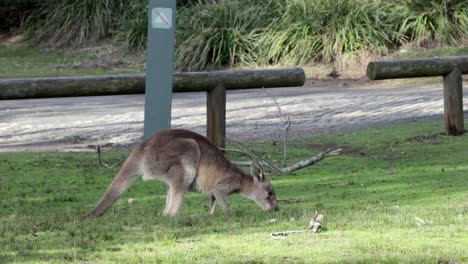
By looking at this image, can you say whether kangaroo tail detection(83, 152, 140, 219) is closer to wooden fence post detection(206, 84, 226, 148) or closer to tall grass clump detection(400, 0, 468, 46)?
wooden fence post detection(206, 84, 226, 148)

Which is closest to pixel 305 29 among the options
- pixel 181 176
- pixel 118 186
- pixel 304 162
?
pixel 304 162

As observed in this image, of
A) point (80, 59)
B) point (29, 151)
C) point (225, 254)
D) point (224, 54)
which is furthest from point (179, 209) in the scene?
point (80, 59)

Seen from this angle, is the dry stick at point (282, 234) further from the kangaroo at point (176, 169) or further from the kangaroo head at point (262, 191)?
the kangaroo head at point (262, 191)

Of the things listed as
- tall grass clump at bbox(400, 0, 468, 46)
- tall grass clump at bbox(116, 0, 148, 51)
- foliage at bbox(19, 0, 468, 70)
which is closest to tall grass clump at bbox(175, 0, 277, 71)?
foliage at bbox(19, 0, 468, 70)

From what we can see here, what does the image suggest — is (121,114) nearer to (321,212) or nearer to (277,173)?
(277,173)

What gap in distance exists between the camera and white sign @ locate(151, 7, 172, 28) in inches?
485

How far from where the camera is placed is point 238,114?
1864 cm

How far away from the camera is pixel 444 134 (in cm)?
1500

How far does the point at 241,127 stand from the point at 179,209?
816 centimetres

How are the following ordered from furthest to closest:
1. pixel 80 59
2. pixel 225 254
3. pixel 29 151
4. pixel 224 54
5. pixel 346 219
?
pixel 80 59 → pixel 224 54 → pixel 29 151 → pixel 346 219 → pixel 225 254

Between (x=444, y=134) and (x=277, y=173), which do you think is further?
(x=444, y=134)

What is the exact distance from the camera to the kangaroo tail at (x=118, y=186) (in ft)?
28.4

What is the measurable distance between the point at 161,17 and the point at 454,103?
4840 millimetres

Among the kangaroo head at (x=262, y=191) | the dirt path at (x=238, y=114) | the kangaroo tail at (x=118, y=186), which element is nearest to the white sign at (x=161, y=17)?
the dirt path at (x=238, y=114)
